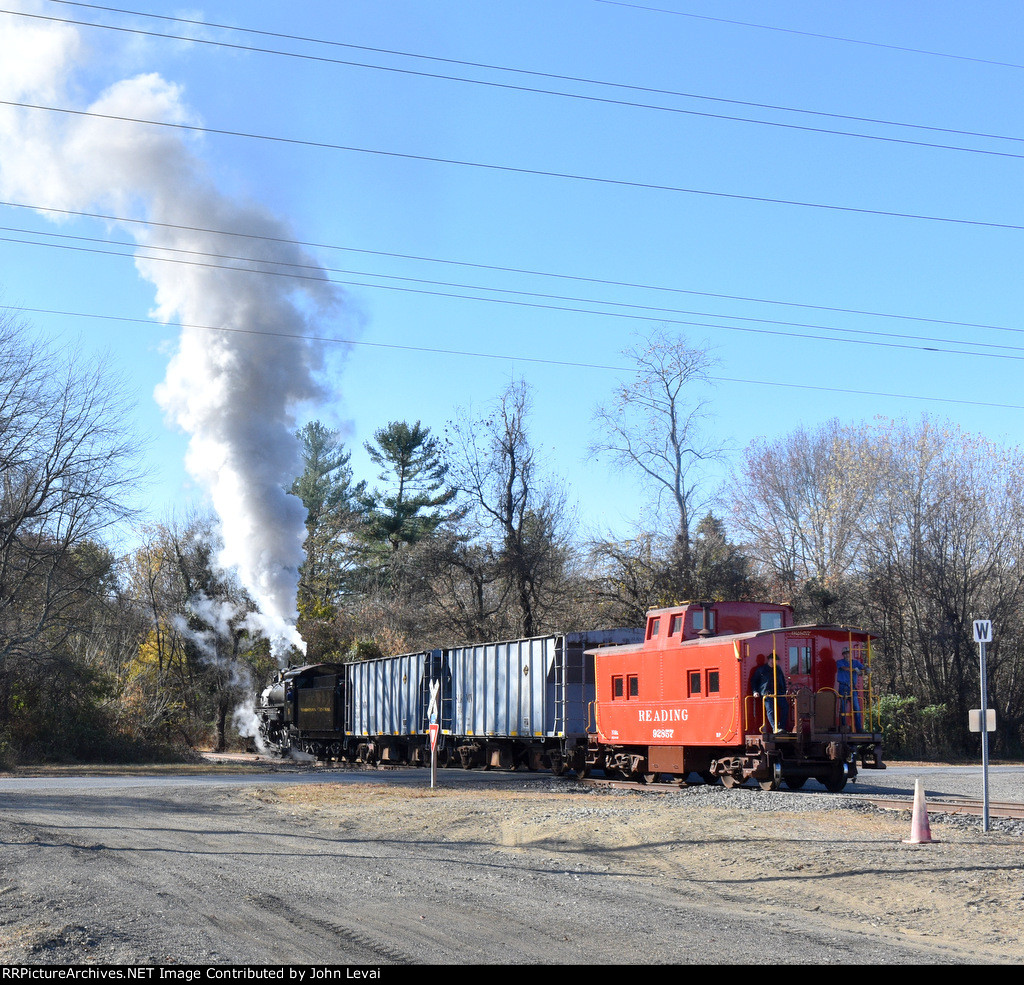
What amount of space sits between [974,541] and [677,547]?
537 inches

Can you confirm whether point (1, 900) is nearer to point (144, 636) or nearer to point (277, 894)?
point (277, 894)

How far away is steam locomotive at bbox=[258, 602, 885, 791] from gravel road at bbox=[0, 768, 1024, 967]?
5.16 feet

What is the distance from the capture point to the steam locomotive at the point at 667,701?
59.6ft

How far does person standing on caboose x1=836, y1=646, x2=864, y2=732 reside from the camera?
18734 millimetres

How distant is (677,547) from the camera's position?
41375mm

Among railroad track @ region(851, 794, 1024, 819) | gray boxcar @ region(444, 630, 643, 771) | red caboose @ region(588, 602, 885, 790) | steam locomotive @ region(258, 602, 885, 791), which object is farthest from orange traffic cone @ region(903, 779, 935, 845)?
gray boxcar @ region(444, 630, 643, 771)

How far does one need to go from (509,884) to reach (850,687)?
36.5ft

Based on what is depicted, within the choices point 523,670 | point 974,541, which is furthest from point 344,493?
point 523,670

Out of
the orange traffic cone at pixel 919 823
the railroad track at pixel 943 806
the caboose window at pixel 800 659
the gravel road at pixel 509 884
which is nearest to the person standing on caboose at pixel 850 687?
the caboose window at pixel 800 659

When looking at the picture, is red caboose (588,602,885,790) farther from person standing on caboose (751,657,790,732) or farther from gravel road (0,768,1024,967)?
gravel road (0,768,1024,967)

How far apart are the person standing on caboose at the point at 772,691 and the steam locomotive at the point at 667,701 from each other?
0.02 meters

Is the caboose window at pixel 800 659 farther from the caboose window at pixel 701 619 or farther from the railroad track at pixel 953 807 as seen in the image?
the railroad track at pixel 953 807

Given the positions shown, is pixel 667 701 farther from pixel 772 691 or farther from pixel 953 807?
pixel 953 807

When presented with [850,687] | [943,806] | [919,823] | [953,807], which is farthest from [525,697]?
[919,823]
